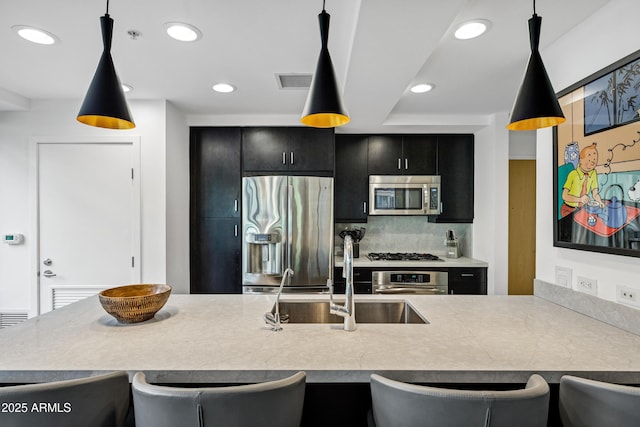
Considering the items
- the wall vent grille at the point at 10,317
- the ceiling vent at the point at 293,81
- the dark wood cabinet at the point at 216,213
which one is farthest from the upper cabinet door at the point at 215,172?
the wall vent grille at the point at 10,317

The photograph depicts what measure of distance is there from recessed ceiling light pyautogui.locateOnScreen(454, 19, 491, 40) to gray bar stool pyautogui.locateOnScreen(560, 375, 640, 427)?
162 cm

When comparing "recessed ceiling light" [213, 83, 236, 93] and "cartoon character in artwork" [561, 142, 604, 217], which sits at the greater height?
"recessed ceiling light" [213, 83, 236, 93]

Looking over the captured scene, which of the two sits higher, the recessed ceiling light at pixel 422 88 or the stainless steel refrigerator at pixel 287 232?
the recessed ceiling light at pixel 422 88

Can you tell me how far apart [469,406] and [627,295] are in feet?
3.60

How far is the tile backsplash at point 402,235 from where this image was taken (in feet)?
13.1

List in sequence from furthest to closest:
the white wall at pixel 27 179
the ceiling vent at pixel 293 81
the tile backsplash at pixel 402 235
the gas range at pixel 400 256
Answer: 1. the tile backsplash at pixel 402 235
2. the gas range at pixel 400 256
3. the white wall at pixel 27 179
4. the ceiling vent at pixel 293 81

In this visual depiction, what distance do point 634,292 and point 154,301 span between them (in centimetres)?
200

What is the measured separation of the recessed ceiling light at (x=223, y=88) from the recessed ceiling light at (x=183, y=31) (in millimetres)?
707

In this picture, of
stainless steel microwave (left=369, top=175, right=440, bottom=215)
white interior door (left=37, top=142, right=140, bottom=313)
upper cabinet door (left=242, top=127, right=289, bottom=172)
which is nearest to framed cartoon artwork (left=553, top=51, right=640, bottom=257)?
stainless steel microwave (left=369, top=175, right=440, bottom=215)

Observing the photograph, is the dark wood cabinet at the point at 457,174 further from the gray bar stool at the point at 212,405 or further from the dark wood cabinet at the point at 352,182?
the gray bar stool at the point at 212,405

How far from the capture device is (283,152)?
3516 mm

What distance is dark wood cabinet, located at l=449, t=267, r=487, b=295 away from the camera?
11.2 feet

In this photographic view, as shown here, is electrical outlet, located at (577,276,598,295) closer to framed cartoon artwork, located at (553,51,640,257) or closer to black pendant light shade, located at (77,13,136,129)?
framed cartoon artwork, located at (553,51,640,257)

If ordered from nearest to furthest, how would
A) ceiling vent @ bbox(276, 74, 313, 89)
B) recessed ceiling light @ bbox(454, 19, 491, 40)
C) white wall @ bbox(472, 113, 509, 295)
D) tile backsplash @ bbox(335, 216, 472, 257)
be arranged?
recessed ceiling light @ bbox(454, 19, 491, 40), ceiling vent @ bbox(276, 74, 313, 89), white wall @ bbox(472, 113, 509, 295), tile backsplash @ bbox(335, 216, 472, 257)
